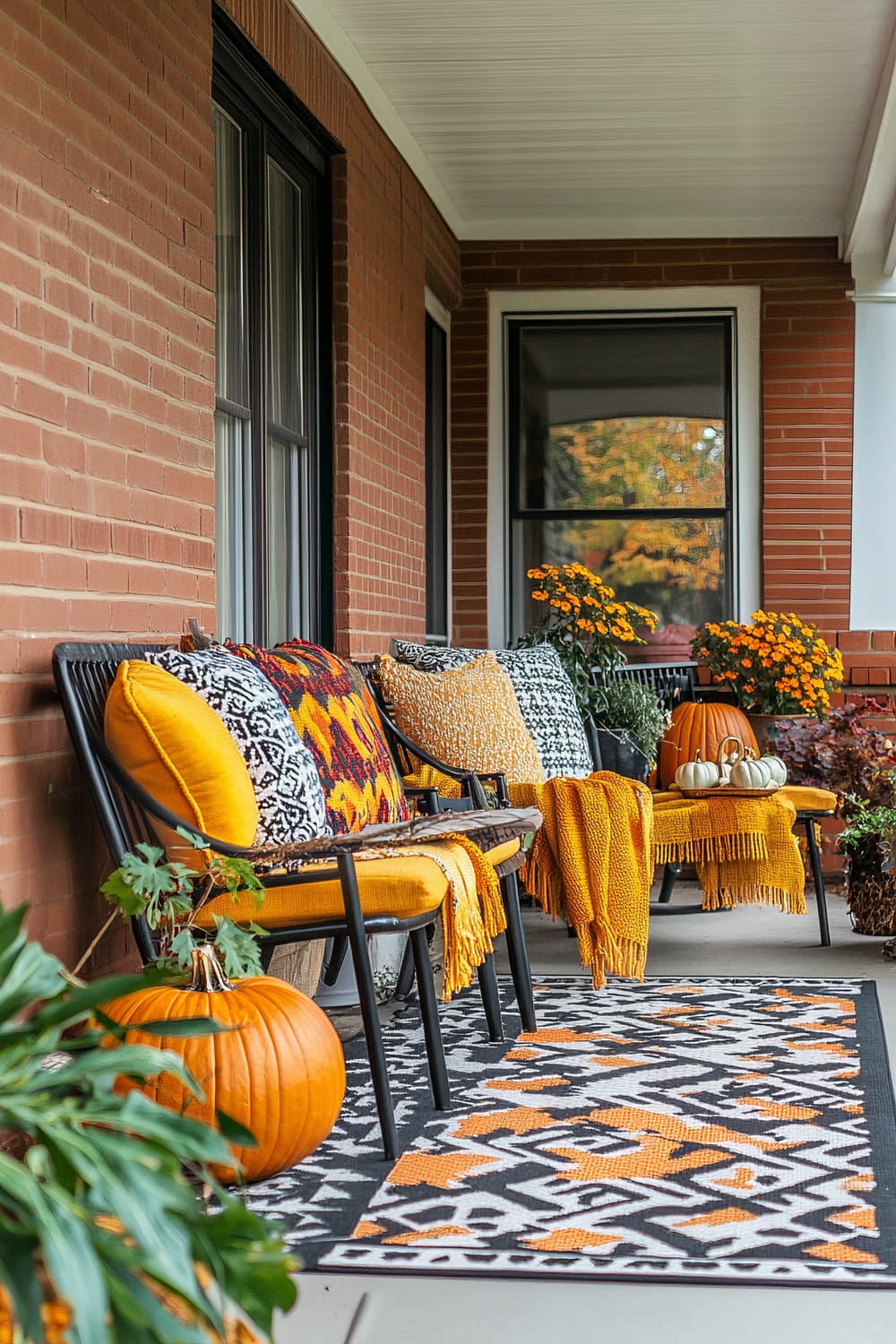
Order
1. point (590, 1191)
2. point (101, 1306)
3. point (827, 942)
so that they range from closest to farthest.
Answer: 1. point (101, 1306)
2. point (590, 1191)
3. point (827, 942)

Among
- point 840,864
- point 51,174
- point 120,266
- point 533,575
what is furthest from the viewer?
point 840,864

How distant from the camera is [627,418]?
6.83 m

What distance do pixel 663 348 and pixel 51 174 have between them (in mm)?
4650

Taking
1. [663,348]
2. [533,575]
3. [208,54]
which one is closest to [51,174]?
[208,54]

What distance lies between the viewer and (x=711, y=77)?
4938 millimetres

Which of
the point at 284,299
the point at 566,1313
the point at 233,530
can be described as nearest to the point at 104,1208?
the point at 566,1313

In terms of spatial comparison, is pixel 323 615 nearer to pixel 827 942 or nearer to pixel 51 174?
pixel 827 942

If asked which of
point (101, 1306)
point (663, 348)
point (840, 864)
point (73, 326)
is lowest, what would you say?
point (840, 864)

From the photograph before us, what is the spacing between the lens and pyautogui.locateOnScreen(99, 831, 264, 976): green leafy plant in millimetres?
2305

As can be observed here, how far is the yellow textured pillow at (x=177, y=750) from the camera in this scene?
99.3 inches

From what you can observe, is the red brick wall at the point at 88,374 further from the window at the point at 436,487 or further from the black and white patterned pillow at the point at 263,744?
the window at the point at 436,487

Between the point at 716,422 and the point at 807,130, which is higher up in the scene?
the point at 807,130

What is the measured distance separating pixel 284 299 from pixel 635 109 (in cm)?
170

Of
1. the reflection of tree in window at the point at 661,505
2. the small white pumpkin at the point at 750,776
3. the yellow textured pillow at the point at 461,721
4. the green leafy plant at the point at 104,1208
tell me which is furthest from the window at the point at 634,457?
→ the green leafy plant at the point at 104,1208
